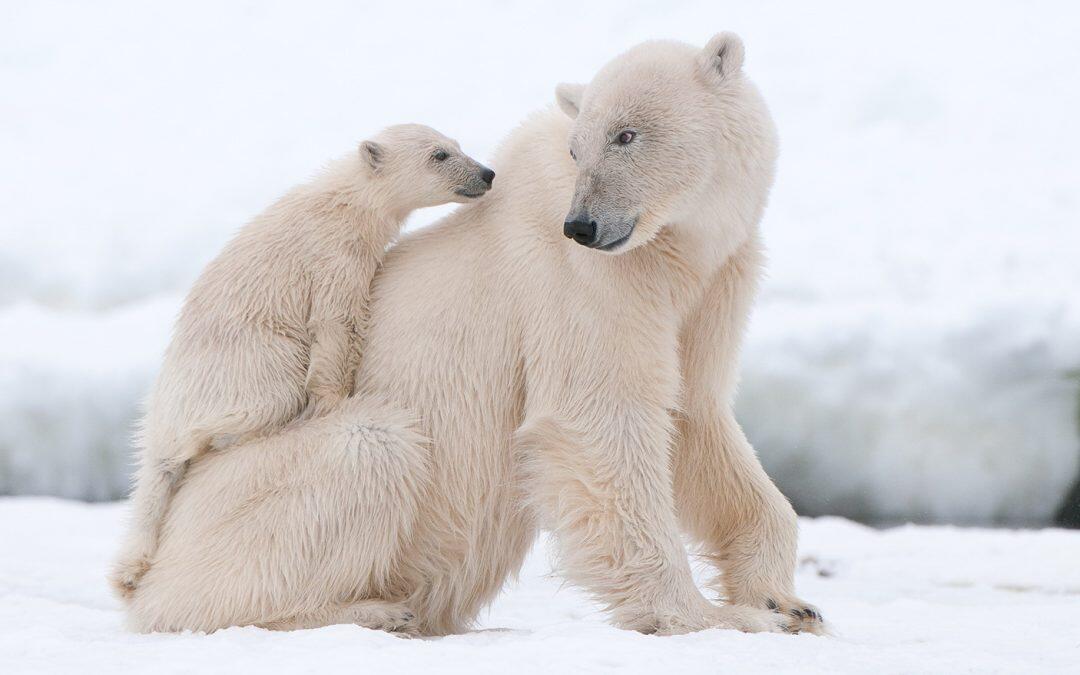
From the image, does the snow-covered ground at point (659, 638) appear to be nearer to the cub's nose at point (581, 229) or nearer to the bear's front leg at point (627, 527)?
the bear's front leg at point (627, 527)

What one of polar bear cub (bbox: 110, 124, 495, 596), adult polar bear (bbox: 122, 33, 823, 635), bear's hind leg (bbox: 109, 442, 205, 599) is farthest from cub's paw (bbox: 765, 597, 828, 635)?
bear's hind leg (bbox: 109, 442, 205, 599)

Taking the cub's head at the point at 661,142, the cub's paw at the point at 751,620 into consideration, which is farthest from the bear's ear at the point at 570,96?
the cub's paw at the point at 751,620

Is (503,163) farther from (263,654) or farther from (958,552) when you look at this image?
(958,552)

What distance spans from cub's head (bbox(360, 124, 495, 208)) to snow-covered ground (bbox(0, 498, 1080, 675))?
138 cm

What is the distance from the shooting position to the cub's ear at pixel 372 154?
165 inches

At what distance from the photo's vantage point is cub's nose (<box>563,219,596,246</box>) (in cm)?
344

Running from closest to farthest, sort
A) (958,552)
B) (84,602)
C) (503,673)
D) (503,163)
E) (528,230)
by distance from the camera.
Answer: (503,673) → (528,230) → (503,163) → (84,602) → (958,552)

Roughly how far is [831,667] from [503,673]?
0.88 metres

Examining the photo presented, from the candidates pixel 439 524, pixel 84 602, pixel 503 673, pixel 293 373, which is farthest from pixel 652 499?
pixel 84 602

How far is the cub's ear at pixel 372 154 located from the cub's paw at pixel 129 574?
154cm

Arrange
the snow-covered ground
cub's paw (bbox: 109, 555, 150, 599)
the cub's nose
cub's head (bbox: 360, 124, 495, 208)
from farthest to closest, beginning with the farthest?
cub's head (bbox: 360, 124, 495, 208) < cub's paw (bbox: 109, 555, 150, 599) < the cub's nose < the snow-covered ground

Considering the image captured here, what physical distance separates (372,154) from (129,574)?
64.8 inches

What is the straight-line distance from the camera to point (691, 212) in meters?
3.65

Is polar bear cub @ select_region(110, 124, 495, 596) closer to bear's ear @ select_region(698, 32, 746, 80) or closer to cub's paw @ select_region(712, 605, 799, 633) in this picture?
bear's ear @ select_region(698, 32, 746, 80)
